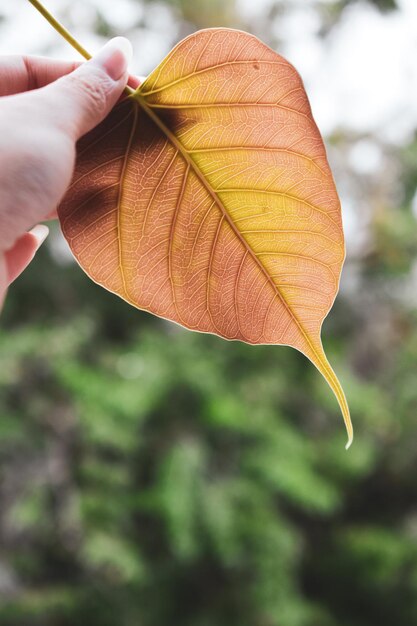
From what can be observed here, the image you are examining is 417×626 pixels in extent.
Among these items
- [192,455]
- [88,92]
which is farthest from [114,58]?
[192,455]

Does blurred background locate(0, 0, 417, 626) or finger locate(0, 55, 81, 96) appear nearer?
finger locate(0, 55, 81, 96)

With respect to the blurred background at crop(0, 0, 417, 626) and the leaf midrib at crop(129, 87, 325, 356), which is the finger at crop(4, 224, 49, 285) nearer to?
the leaf midrib at crop(129, 87, 325, 356)

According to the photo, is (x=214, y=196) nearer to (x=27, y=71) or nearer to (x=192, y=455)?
(x=27, y=71)

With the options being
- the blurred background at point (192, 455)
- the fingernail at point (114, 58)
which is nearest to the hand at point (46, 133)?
the fingernail at point (114, 58)

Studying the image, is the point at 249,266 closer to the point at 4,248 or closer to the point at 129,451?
the point at 4,248

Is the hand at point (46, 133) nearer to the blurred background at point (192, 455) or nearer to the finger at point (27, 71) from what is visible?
the finger at point (27, 71)

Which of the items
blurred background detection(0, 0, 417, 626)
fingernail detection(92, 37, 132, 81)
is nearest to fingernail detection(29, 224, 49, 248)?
fingernail detection(92, 37, 132, 81)
